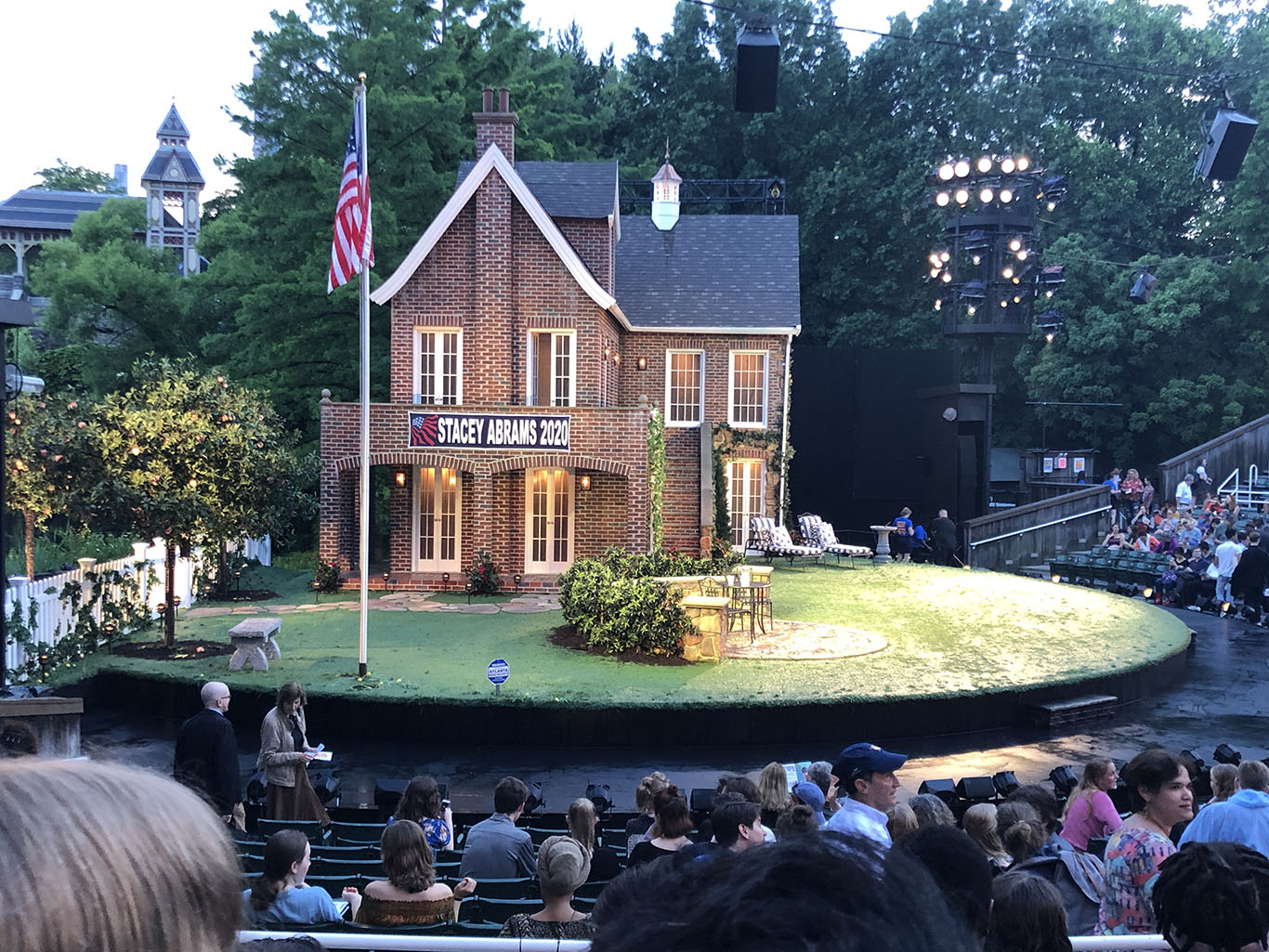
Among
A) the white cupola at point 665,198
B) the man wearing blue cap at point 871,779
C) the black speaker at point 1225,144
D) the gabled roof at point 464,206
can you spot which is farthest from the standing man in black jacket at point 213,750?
the white cupola at point 665,198

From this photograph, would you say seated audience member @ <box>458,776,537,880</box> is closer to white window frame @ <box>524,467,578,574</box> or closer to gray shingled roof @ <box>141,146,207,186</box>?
white window frame @ <box>524,467,578,574</box>

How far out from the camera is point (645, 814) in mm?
7062

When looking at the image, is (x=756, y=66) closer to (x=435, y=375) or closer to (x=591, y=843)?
(x=591, y=843)

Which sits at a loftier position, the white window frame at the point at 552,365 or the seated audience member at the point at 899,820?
the white window frame at the point at 552,365

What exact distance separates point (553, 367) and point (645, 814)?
1688cm

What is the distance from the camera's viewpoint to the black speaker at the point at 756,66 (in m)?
12.6

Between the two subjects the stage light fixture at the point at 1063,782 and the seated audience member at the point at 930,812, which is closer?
the seated audience member at the point at 930,812

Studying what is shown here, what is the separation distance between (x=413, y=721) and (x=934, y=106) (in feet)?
131

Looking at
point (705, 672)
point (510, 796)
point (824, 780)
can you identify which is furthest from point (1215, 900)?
point (705, 672)

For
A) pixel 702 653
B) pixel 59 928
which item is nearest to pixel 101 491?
pixel 702 653

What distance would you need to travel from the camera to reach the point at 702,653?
14.6 m

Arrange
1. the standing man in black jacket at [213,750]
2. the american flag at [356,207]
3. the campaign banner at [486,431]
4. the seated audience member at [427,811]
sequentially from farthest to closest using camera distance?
the campaign banner at [486,431] → the american flag at [356,207] → the standing man in black jacket at [213,750] → the seated audience member at [427,811]

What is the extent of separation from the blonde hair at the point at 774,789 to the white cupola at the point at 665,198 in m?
24.2

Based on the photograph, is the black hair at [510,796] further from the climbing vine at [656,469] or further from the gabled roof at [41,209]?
the gabled roof at [41,209]
